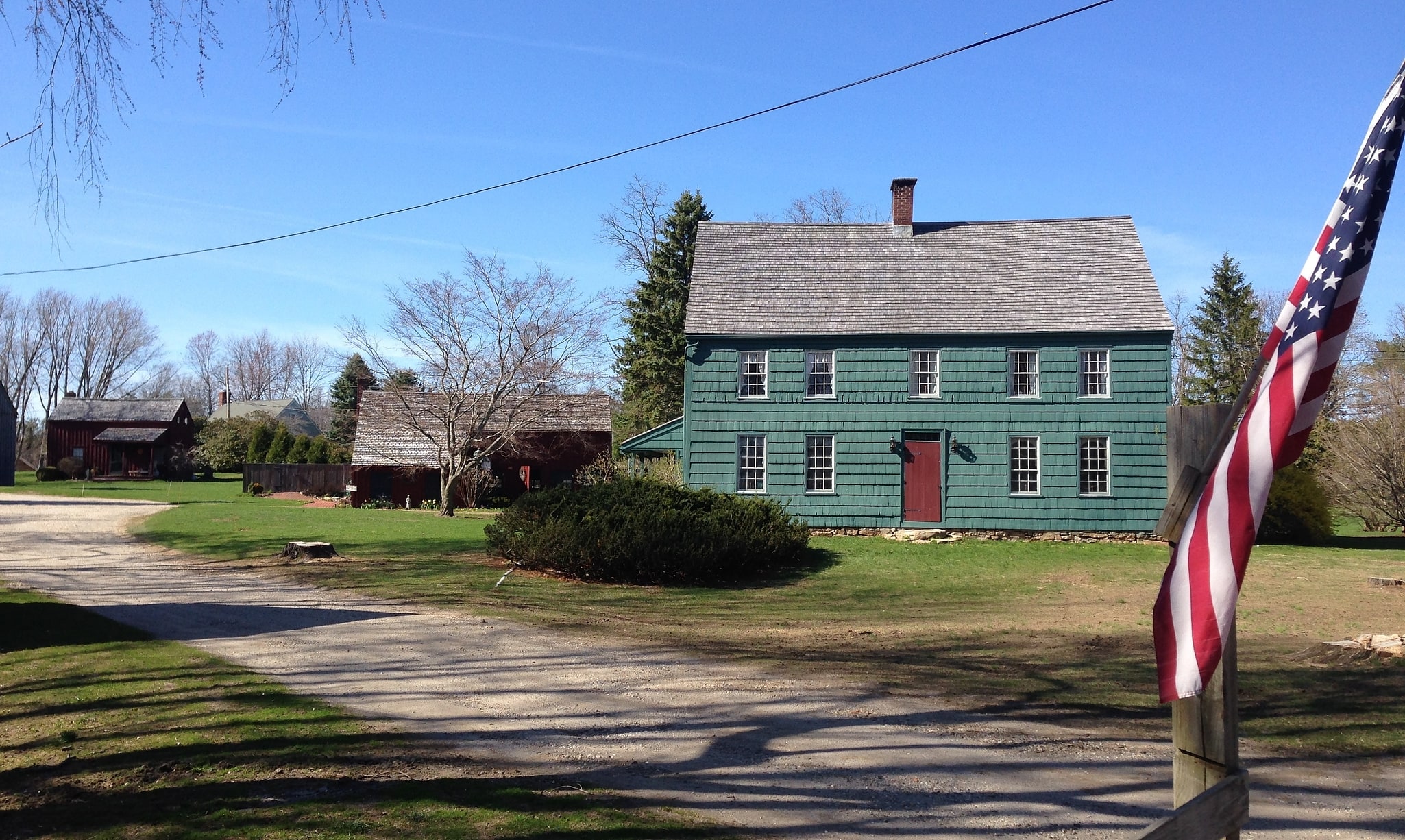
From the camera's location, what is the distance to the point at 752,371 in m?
26.3

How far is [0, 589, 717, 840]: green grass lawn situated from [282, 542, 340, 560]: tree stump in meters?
10.6

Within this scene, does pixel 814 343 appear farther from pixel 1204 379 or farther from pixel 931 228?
pixel 1204 379

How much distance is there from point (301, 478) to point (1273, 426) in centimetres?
5258

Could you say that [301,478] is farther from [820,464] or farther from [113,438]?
[820,464]

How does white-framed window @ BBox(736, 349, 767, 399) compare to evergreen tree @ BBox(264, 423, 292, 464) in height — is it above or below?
above

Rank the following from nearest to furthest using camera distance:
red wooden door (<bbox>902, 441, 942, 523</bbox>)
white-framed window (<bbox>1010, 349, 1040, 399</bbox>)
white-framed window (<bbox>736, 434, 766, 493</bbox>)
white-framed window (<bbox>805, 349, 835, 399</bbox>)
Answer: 1. red wooden door (<bbox>902, 441, 942, 523</bbox>)
2. white-framed window (<bbox>1010, 349, 1040, 399</bbox>)
3. white-framed window (<bbox>736, 434, 766, 493</bbox>)
4. white-framed window (<bbox>805, 349, 835, 399</bbox>)

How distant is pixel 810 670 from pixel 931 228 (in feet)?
70.5

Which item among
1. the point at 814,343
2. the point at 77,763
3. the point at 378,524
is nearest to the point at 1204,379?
the point at 814,343

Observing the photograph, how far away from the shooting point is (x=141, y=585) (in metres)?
16.2

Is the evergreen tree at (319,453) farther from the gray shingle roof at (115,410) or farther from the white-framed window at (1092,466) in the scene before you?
the white-framed window at (1092,466)

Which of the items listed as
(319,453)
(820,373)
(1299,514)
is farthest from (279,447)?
(1299,514)

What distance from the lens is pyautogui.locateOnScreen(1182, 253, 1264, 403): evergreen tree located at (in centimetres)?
4819

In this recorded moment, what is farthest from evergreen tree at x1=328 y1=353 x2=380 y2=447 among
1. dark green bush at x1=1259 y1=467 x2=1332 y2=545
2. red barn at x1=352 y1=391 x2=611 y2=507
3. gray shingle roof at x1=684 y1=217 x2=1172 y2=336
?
dark green bush at x1=1259 y1=467 x2=1332 y2=545

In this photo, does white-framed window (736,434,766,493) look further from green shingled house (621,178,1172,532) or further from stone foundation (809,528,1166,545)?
Answer: stone foundation (809,528,1166,545)
